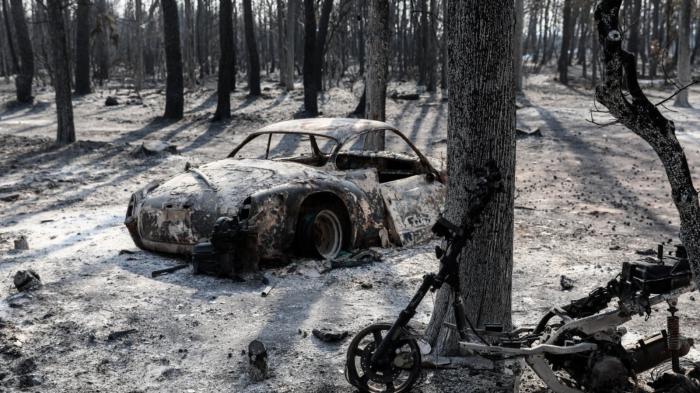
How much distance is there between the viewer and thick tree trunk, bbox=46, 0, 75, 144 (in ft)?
49.7

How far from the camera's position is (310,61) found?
869 inches

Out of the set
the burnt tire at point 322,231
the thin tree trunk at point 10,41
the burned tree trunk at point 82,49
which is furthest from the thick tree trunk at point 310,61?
the burnt tire at point 322,231

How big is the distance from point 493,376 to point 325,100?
23.6 metres

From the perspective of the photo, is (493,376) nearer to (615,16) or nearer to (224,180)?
(615,16)

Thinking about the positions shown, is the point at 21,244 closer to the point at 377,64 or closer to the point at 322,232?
the point at 322,232

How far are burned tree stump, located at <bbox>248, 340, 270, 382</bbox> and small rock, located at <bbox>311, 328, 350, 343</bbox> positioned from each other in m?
0.62

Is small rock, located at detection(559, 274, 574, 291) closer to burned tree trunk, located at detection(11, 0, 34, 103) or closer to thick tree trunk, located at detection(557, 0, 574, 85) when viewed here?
burned tree trunk, located at detection(11, 0, 34, 103)

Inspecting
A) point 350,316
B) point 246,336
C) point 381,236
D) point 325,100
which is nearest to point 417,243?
point 381,236

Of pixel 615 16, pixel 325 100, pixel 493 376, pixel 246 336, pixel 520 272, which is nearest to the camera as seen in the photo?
pixel 615 16

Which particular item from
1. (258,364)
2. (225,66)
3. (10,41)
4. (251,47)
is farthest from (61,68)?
(10,41)

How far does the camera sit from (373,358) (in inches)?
163

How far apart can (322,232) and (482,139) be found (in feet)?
10.4

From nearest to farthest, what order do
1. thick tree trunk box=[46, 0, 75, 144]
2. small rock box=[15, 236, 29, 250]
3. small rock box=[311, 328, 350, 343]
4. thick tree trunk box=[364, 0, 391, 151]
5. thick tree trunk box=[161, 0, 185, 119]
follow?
small rock box=[311, 328, 350, 343] < small rock box=[15, 236, 29, 250] < thick tree trunk box=[364, 0, 391, 151] < thick tree trunk box=[46, 0, 75, 144] < thick tree trunk box=[161, 0, 185, 119]

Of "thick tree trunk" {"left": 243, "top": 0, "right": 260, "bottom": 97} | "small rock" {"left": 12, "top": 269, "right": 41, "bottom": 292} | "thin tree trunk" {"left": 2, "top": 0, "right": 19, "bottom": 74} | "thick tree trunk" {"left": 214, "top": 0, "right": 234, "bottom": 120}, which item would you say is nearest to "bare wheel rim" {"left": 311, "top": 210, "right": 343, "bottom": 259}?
"small rock" {"left": 12, "top": 269, "right": 41, "bottom": 292}
